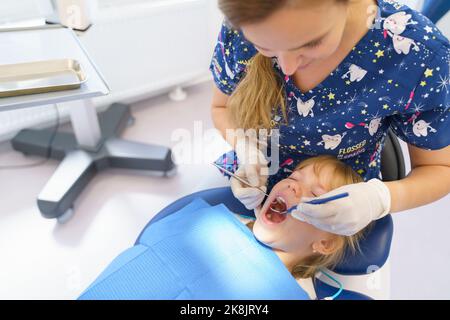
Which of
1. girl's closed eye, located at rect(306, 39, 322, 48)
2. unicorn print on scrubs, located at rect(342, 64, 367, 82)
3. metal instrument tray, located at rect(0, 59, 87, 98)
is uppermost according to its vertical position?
girl's closed eye, located at rect(306, 39, 322, 48)

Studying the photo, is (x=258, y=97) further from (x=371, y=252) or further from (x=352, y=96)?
(x=371, y=252)

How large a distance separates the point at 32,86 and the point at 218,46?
48cm

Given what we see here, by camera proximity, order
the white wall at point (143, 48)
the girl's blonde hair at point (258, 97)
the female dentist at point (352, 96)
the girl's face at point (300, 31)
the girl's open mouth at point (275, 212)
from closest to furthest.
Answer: the girl's face at point (300, 31) < the female dentist at point (352, 96) < the girl's blonde hair at point (258, 97) < the girl's open mouth at point (275, 212) < the white wall at point (143, 48)

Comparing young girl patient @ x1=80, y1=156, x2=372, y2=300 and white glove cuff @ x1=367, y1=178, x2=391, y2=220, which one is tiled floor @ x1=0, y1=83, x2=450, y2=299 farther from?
white glove cuff @ x1=367, y1=178, x2=391, y2=220

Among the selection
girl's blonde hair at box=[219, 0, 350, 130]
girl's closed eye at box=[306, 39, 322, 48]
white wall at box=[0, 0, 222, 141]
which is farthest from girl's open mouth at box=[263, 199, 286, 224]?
white wall at box=[0, 0, 222, 141]

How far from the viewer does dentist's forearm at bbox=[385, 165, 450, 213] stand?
890 mm

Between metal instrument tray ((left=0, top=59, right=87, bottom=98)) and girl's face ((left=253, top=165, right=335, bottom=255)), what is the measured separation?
23.0 inches

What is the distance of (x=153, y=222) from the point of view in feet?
3.49

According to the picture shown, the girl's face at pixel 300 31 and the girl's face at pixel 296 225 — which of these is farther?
the girl's face at pixel 296 225

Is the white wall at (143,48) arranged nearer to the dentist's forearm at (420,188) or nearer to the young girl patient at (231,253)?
the young girl patient at (231,253)

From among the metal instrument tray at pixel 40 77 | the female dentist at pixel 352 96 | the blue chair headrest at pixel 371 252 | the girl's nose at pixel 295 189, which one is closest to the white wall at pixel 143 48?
the metal instrument tray at pixel 40 77

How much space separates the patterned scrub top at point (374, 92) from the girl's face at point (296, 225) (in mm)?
84

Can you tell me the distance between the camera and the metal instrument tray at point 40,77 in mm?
→ 832
